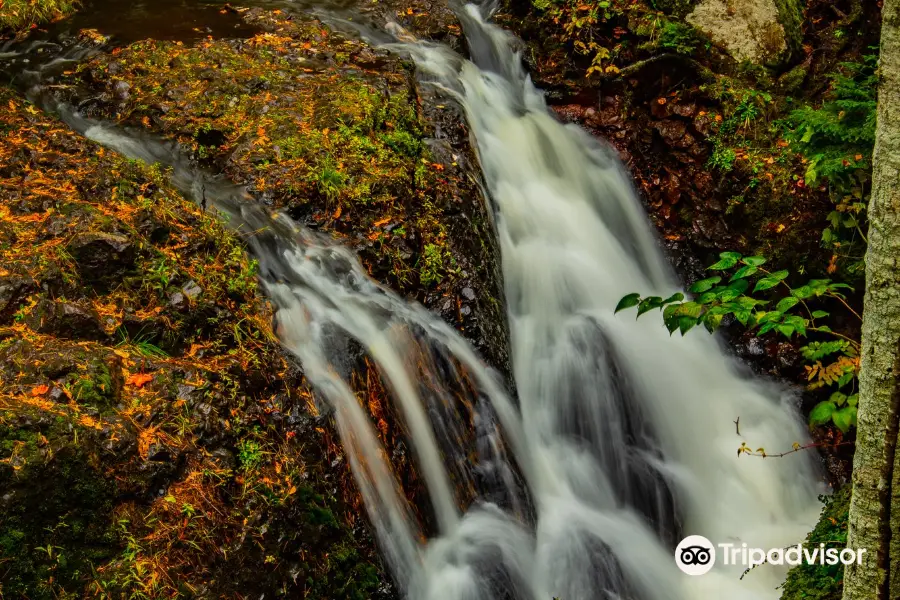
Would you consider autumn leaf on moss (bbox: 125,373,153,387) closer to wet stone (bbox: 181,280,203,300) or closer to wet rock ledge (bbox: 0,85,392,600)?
wet rock ledge (bbox: 0,85,392,600)

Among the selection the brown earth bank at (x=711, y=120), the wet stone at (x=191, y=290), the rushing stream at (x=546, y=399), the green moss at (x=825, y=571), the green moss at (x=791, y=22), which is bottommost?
the rushing stream at (x=546, y=399)

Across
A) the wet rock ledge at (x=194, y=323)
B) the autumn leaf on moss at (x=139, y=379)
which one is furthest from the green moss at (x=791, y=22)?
the autumn leaf on moss at (x=139, y=379)

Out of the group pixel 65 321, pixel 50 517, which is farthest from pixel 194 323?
pixel 50 517

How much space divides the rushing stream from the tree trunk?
2607 millimetres

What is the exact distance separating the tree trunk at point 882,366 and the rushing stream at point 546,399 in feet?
8.55

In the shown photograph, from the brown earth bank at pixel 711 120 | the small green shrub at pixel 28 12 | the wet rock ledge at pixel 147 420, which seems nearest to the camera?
the wet rock ledge at pixel 147 420

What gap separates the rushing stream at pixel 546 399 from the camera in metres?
4.62

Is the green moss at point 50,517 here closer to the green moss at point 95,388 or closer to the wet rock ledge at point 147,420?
the wet rock ledge at point 147,420

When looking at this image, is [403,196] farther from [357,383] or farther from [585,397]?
[585,397]

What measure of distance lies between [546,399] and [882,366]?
387 cm

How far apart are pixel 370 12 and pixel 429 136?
10.2 feet

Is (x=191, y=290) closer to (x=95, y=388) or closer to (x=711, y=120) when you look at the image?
(x=95, y=388)

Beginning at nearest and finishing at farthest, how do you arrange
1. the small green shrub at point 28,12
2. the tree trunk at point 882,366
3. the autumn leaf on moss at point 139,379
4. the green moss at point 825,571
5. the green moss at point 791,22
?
the tree trunk at point 882,366 → the green moss at point 825,571 → the autumn leaf on moss at point 139,379 → the small green shrub at point 28,12 → the green moss at point 791,22

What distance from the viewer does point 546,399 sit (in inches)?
233
